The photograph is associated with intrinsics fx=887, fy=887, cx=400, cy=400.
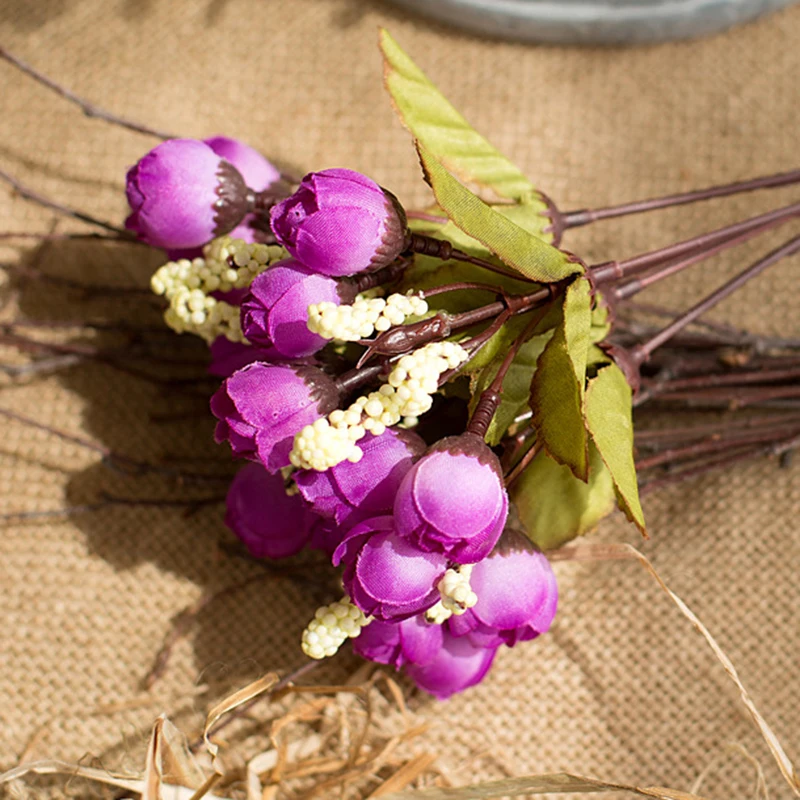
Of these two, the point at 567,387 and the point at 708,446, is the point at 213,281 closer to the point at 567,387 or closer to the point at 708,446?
the point at 567,387

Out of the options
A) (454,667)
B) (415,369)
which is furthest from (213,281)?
(454,667)

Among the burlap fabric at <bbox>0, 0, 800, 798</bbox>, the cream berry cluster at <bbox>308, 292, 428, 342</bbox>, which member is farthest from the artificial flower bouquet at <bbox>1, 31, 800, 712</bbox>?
the burlap fabric at <bbox>0, 0, 800, 798</bbox>

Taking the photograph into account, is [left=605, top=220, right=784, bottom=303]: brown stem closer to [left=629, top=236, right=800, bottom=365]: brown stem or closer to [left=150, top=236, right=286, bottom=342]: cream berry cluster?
[left=629, top=236, right=800, bottom=365]: brown stem

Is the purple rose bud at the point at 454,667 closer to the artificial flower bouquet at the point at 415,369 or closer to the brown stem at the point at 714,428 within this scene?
the artificial flower bouquet at the point at 415,369

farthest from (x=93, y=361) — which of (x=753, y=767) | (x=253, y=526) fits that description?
(x=753, y=767)

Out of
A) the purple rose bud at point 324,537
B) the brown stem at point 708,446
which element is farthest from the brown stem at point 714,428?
the purple rose bud at point 324,537
